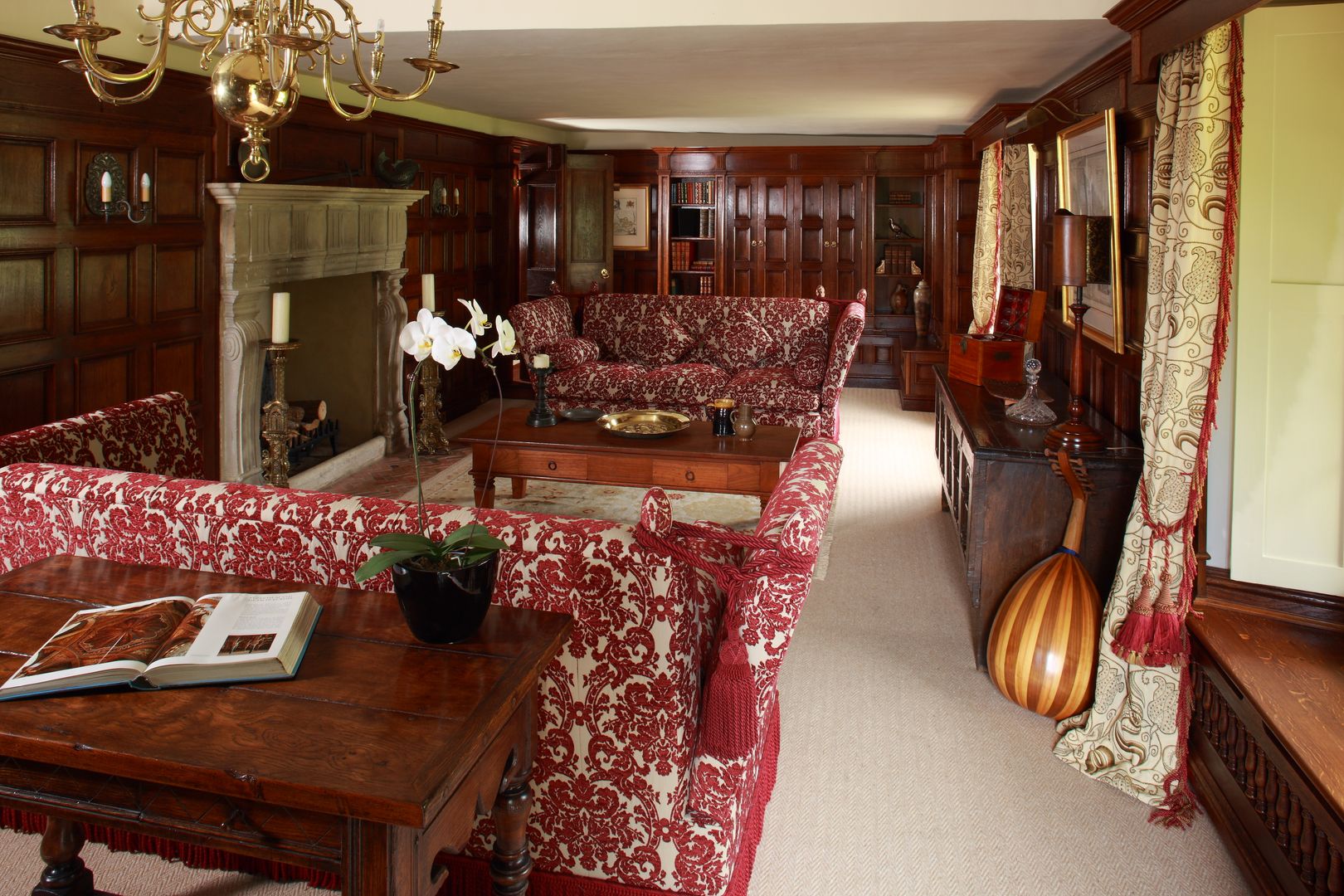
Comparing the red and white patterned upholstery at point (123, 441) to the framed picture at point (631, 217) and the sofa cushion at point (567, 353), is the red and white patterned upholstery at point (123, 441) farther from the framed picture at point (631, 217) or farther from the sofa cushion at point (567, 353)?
the framed picture at point (631, 217)

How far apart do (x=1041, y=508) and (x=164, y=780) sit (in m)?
2.59

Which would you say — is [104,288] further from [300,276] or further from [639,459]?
[639,459]

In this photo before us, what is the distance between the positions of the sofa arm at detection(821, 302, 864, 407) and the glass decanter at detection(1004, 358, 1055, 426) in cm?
219

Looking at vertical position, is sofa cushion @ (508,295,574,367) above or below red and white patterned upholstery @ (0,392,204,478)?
above

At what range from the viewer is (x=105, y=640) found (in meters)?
1.53

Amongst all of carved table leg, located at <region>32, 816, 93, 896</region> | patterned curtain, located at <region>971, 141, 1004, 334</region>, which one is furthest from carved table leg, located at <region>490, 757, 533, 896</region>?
patterned curtain, located at <region>971, 141, 1004, 334</region>

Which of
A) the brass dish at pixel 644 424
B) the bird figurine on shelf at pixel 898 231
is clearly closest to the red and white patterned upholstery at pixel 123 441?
the brass dish at pixel 644 424

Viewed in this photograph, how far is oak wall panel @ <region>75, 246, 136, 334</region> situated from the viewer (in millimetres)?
4035

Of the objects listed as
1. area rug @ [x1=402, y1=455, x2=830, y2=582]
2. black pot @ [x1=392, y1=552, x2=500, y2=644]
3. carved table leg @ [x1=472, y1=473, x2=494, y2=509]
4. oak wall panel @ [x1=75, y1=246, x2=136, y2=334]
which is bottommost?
area rug @ [x1=402, y1=455, x2=830, y2=582]

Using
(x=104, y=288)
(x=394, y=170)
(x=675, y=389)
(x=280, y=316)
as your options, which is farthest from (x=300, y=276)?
(x=675, y=389)

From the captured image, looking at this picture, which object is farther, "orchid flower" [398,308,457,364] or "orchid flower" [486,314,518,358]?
"orchid flower" [486,314,518,358]

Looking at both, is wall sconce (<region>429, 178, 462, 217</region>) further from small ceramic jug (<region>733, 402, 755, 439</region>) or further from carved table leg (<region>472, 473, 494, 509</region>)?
small ceramic jug (<region>733, 402, 755, 439</region>)

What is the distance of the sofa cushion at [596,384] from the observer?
20.5 feet

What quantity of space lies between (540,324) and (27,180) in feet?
10.3
